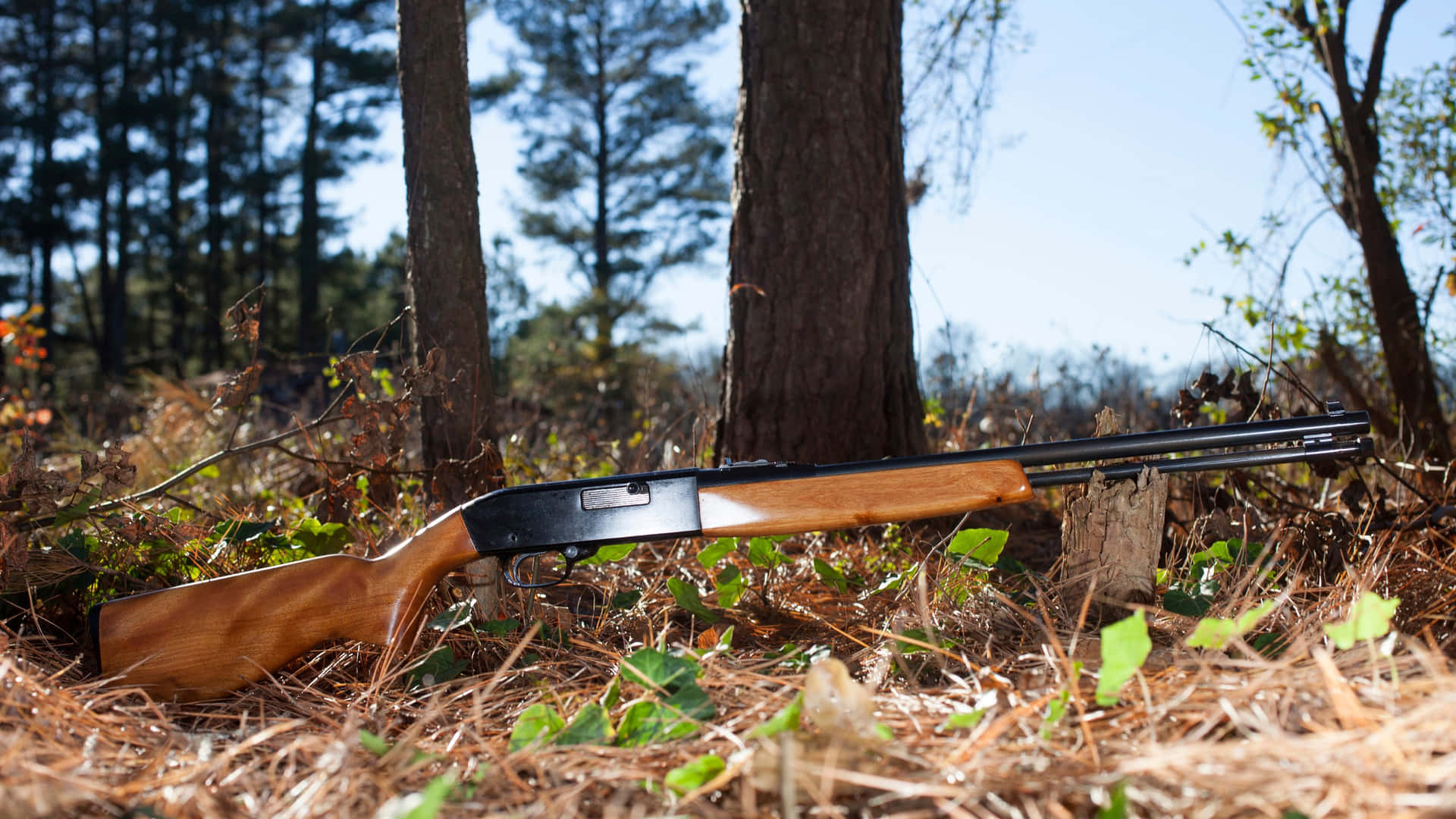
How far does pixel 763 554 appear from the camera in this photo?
8.60 ft

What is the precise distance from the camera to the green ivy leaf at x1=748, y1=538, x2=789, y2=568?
2598 millimetres

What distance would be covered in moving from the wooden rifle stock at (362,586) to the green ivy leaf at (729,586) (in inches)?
7.9

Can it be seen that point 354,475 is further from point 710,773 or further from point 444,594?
point 710,773

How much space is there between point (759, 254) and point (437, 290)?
129 cm

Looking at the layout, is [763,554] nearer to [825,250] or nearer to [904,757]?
[904,757]

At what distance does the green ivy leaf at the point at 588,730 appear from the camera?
1.51 m

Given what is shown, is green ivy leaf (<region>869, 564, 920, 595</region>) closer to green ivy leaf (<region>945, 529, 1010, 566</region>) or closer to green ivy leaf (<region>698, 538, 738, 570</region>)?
green ivy leaf (<region>945, 529, 1010, 566</region>)

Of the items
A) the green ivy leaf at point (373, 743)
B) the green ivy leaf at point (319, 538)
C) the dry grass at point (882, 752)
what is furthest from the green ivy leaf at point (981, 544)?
the green ivy leaf at point (319, 538)

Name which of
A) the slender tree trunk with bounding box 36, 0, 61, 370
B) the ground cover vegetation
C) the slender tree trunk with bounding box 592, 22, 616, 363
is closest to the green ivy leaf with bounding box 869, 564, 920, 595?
the ground cover vegetation

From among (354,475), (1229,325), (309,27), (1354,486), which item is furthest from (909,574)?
(309,27)

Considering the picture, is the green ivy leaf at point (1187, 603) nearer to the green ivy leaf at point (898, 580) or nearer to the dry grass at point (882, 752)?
the dry grass at point (882, 752)

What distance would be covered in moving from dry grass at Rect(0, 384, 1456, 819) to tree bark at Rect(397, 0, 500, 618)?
134 centimetres

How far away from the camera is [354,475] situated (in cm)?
323

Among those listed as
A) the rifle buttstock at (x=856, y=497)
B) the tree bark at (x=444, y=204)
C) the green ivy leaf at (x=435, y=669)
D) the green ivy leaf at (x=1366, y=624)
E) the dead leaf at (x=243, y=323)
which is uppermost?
the tree bark at (x=444, y=204)
